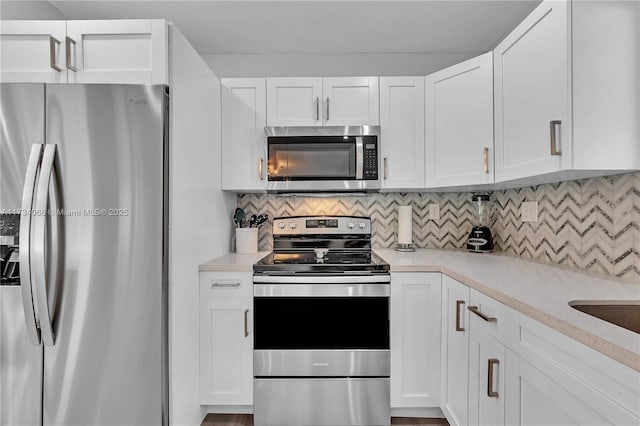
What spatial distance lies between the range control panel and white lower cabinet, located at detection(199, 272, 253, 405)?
70 cm

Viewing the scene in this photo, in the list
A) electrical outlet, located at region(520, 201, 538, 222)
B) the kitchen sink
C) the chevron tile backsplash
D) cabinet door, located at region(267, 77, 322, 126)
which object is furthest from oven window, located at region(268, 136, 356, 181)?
the kitchen sink

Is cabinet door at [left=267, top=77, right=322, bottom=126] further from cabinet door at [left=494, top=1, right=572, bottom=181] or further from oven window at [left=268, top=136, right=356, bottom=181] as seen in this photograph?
cabinet door at [left=494, top=1, right=572, bottom=181]

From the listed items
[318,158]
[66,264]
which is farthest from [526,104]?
[66,264]

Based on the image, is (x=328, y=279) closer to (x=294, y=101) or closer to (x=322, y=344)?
(x=322, y=344)

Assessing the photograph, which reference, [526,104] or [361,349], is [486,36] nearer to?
[526,104]

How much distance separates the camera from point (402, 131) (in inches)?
94.2

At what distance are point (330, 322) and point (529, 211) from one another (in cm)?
136

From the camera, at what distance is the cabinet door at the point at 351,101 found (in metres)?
2.37

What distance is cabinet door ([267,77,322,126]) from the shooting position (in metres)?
2.37

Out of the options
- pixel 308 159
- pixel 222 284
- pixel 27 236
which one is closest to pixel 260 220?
pixel 308 159

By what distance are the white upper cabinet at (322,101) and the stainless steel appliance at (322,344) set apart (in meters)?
0.99

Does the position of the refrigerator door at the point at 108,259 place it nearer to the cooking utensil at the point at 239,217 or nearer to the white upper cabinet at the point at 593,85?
the cooking utensil at the point at 239,217

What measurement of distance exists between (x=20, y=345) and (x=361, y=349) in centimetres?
162

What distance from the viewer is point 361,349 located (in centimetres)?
198
